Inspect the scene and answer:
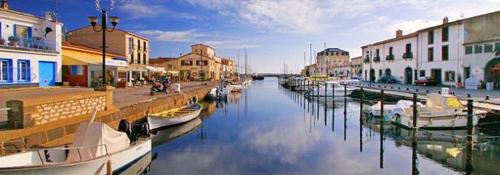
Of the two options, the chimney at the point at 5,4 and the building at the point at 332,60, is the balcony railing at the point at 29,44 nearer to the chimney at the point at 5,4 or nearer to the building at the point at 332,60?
the chimney at the point at 5,4

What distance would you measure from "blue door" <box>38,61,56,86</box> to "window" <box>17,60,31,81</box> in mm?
1155

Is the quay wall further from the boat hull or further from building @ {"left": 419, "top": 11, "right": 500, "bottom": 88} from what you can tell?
building @ {"left": 419, "top": 11, "right": 500, "bottom": 88}

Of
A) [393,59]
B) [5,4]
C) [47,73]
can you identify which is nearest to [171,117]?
[47,73]

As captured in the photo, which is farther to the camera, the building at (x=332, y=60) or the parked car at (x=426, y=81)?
the building at (x=332, y=60)

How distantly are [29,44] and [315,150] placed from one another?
23912 mm

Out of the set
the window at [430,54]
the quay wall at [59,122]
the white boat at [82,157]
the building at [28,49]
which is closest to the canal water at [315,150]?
the white boat at [82,157]

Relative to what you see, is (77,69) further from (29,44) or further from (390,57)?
(390,57)

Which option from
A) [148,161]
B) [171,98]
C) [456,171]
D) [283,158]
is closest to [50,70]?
[171,98]

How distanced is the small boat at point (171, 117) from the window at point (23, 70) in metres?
13.1

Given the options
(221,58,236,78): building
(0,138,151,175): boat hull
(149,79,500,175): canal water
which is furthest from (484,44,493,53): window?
(221,58,236,78): building

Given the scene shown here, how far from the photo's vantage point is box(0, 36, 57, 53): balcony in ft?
83.7

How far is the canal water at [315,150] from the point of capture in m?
12.8

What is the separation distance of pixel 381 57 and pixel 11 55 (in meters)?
50.3

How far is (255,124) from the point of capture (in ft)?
80.0
